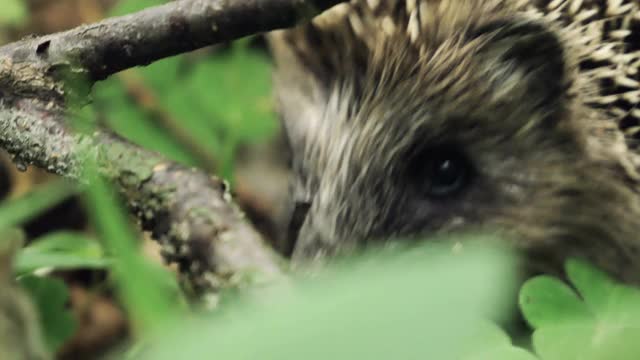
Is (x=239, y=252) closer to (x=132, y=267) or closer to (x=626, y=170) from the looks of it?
(x=132, y=267)

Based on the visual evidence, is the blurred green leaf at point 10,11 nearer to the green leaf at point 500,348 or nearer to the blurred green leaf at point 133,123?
the blurred green leaf at point 133,123

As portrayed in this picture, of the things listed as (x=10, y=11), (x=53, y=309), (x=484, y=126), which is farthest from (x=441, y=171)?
(x=10, y=11)

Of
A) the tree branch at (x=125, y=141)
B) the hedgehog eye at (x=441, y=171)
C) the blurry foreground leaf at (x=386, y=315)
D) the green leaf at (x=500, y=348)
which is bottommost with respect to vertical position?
the hedgehog eye at (x=441, y=171)

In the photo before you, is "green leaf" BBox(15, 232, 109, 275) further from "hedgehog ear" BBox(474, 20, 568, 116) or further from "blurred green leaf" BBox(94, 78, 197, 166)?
"hedgehog ear" BBox(474, 20, 568, 116)

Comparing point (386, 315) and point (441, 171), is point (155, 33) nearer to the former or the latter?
point (441, 171)

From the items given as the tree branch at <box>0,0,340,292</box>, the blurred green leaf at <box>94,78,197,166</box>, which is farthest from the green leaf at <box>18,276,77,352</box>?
the blurred green leaf at <box>94,78,197,166</box>

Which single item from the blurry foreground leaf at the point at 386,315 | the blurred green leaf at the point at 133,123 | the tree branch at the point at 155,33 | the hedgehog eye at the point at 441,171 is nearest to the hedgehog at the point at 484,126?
the hedgehog eye at the point at 441,171
